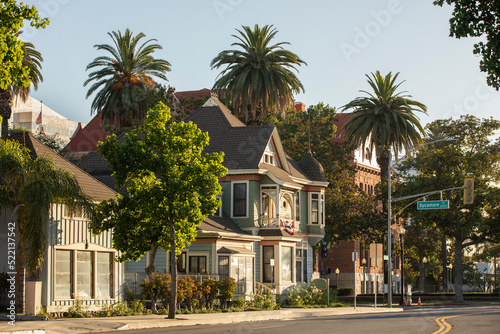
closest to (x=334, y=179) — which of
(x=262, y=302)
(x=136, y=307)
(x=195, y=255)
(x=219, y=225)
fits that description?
(x=219, y=225)

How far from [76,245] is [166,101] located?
27.3 metres

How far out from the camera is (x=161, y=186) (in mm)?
27156

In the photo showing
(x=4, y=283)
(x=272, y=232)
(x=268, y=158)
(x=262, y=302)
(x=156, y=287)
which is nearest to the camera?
(x=4, y=283)

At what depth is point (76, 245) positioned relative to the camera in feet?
93.8

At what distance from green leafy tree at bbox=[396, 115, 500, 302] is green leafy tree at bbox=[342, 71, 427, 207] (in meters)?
2.79

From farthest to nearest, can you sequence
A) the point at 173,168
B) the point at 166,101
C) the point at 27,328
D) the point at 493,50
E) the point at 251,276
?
1. the point at 166,101
2. the point at 251,276
3. the point at 173,168
4. the point at 27,328
5. the point at 493,50

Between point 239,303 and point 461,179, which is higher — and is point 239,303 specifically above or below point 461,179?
below

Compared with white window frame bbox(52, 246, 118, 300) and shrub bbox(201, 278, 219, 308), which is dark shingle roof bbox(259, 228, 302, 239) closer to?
shrub bbox(201, 278, 219, 308)

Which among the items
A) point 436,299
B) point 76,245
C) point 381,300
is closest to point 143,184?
point 76,245

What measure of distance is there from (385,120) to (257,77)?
12.2 m

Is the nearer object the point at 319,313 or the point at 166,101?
the point at 319,313

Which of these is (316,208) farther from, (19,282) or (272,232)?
(19,282)

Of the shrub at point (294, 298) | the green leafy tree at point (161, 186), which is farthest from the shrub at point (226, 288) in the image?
the shrub at point (294, 298)

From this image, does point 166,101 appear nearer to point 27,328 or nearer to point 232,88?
point 232,88
